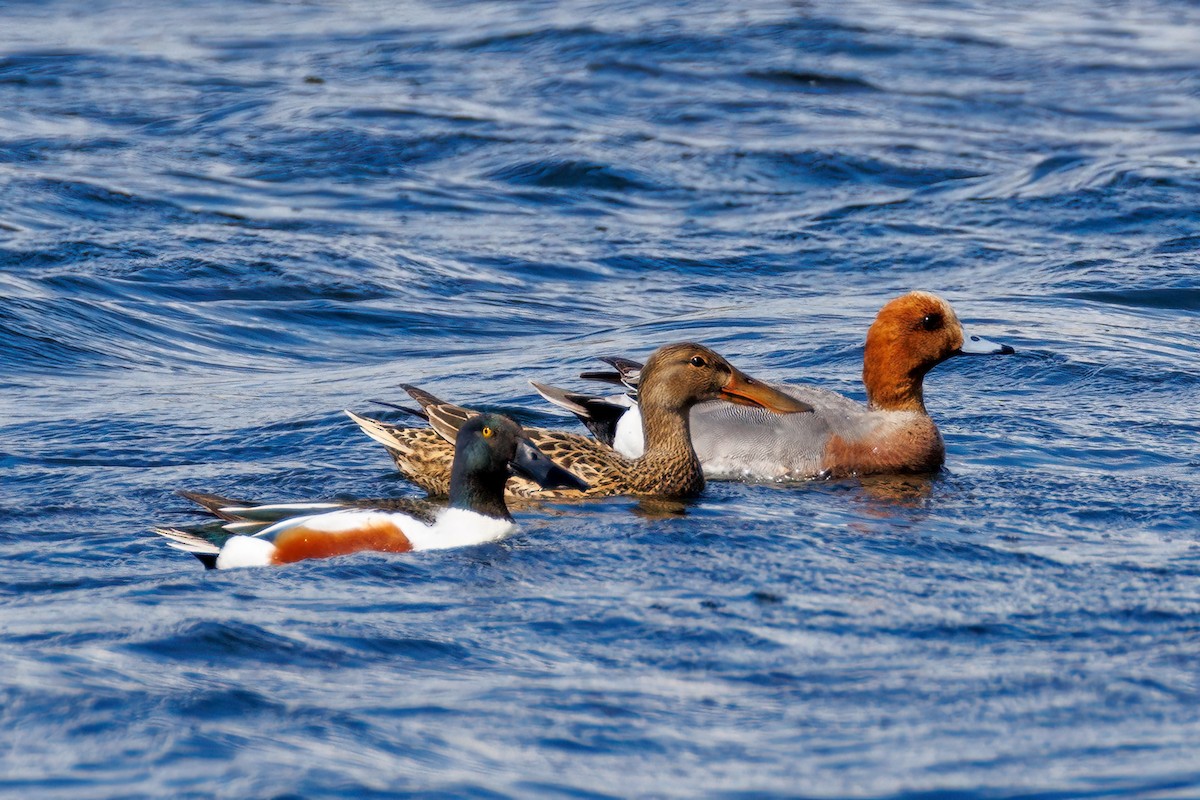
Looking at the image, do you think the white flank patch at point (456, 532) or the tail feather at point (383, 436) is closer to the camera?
the white flank patch at point (456, 532)

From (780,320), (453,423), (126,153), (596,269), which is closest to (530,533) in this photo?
(453,423)

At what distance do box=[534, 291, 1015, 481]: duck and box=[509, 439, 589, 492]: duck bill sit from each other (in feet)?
5.37

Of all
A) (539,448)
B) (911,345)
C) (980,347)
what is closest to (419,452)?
(539,448)

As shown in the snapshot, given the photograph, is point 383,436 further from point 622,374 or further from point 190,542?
point 190,542

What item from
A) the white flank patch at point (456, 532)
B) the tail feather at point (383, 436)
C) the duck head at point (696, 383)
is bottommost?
the white flank patch at point (456, 532)

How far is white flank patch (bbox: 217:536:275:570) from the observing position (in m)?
7.46

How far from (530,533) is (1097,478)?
9.52 ft

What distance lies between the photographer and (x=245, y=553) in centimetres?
746

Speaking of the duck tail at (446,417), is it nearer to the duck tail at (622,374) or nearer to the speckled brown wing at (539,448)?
the speckled brown wing at (539,448)

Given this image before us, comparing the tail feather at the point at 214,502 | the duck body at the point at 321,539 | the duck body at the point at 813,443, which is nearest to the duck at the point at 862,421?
the duck body at the point at 813,443

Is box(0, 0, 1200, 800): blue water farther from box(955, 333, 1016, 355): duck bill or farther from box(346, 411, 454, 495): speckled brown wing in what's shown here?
box(955, 333, 1016, 355): duck bill

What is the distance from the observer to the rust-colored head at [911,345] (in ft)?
31.8

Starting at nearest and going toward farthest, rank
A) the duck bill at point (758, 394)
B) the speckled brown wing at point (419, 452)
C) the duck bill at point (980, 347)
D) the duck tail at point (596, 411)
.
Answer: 1. the speckled brown wing at point (419, 452)
2. the duck bill at point (758, 394)
3. the duck bill at point (980, 347)
4. the duck tail at point (596, 411)

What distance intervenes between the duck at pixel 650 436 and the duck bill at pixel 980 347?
102 cm
